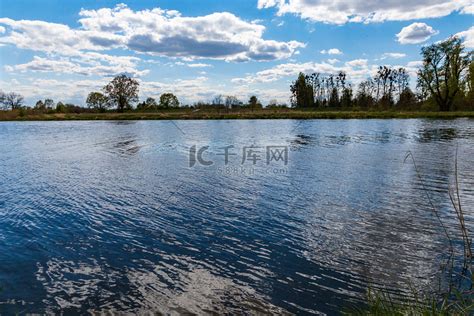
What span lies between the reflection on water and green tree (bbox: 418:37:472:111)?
2402 inches

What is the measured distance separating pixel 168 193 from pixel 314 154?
1145 centimetres

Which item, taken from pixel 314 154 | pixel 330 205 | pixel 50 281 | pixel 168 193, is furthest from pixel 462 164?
pixel 50 281

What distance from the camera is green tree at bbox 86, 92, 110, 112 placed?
3851 inches

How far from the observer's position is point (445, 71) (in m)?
65.2

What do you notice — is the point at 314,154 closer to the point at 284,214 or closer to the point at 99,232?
the point at 284,214

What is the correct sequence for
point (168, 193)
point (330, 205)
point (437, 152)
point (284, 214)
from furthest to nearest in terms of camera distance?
point (437, 152), point (168, 193), point (330, 205), point (284, 214)

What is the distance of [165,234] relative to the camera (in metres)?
7.91

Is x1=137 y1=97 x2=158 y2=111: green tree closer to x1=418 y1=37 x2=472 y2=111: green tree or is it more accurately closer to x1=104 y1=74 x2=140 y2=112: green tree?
x1=104 y1=74 x2=140 y2=112: green tree

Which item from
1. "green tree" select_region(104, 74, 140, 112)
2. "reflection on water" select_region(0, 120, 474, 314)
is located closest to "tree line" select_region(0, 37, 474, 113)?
"green tree" select_region(104, 74, 140, 112)

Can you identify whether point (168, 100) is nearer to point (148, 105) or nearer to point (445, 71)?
point (148, 105)

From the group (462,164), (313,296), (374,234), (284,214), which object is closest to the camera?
(313,296)

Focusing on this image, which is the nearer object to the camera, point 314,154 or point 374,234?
point 374,234

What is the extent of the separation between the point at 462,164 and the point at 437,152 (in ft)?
14.0

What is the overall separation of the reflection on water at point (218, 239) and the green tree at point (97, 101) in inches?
3506
